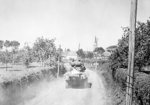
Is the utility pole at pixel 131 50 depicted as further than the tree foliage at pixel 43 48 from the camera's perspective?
No

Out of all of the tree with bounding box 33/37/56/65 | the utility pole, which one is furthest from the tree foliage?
the utility pole

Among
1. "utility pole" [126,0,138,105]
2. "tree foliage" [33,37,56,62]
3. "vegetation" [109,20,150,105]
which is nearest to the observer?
"utility pole" [126,0,138,105]

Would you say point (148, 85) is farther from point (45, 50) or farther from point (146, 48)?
point (45, 50)

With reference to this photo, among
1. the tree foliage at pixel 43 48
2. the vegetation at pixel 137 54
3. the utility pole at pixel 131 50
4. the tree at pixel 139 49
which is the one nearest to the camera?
the utility pole at pixel 131 50

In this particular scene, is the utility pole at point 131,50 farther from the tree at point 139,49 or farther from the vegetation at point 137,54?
the tree at point 139,49

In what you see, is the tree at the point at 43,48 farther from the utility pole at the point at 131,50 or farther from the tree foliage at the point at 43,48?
the utility pole at the point at 131,50

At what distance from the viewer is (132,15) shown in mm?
8242

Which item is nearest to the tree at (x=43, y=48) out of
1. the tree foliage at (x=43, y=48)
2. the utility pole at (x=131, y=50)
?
the tree foliage at (x=43, y=48)

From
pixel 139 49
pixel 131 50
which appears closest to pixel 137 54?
pixel 139 49

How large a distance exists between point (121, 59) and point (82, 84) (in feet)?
15.2

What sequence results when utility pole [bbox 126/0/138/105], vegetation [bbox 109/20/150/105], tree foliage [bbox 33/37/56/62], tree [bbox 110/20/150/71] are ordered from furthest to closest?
tree foliage [bbox 33/37/56/62]
tree [bbox 110/20/150/71]
vegetation [bbox 109/20/150/105]
utility pole [bbox 126/0/138/105]

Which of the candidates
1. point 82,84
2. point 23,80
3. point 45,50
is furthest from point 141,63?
point 45,50

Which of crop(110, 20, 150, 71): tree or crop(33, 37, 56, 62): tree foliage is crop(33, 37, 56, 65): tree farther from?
crop(110, 20, 150, 71): tree

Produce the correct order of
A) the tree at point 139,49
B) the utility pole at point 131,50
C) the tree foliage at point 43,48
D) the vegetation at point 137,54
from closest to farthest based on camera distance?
the utility pole at point 131,50 < the vegetation at point 137,54 < the tree at point 139,49 < the tree foliage at point 43,48
